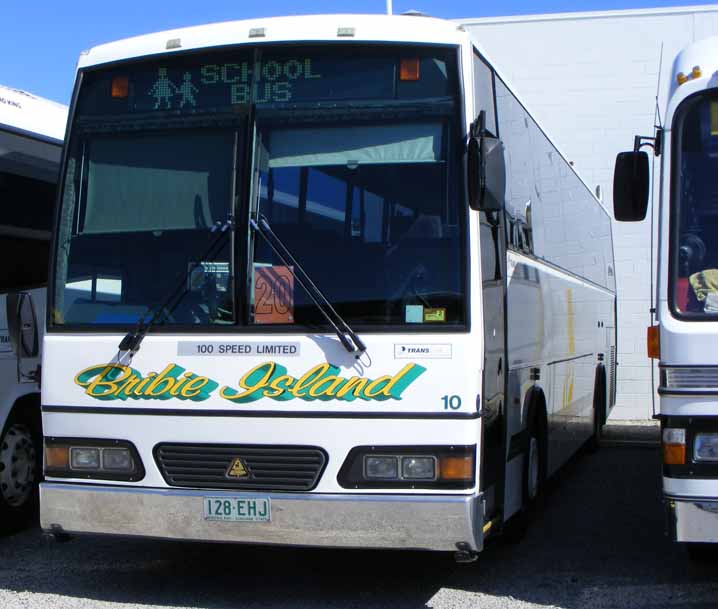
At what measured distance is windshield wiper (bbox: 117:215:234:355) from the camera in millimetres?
6094

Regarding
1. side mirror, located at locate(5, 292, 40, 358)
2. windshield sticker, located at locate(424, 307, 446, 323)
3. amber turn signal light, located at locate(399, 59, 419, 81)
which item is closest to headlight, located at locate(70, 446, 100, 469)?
side mirror, located at locate(5, 292, 40, 358)

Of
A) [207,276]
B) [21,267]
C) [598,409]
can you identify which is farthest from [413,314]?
[598,409]

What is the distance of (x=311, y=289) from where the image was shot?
5.93 meters

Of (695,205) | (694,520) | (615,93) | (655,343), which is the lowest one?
(694,520)

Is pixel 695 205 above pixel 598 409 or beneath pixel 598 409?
above

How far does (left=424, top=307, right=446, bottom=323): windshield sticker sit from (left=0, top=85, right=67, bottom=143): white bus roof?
4.12 m

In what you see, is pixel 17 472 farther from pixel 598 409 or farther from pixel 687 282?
pixel 598 409

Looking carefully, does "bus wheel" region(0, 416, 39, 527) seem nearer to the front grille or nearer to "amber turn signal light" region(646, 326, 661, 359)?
the front grille

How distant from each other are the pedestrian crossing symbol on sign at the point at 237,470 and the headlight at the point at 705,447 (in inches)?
91.8

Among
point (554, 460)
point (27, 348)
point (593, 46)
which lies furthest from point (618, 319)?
point (27, 348)

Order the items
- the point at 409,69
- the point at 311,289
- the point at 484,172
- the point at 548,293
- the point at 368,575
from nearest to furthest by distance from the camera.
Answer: the point at 484,172 → the point at 311,289 → the point at 409,69 → the point at 368,575 → the point at 548,293

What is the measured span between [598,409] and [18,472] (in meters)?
7.00

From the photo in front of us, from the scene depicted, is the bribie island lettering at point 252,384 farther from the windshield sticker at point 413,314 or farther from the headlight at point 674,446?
the headlight at point 674,446

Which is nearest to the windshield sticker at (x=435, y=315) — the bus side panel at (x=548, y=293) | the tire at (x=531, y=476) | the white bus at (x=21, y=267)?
the bus side panel at (x=548, y=293)
